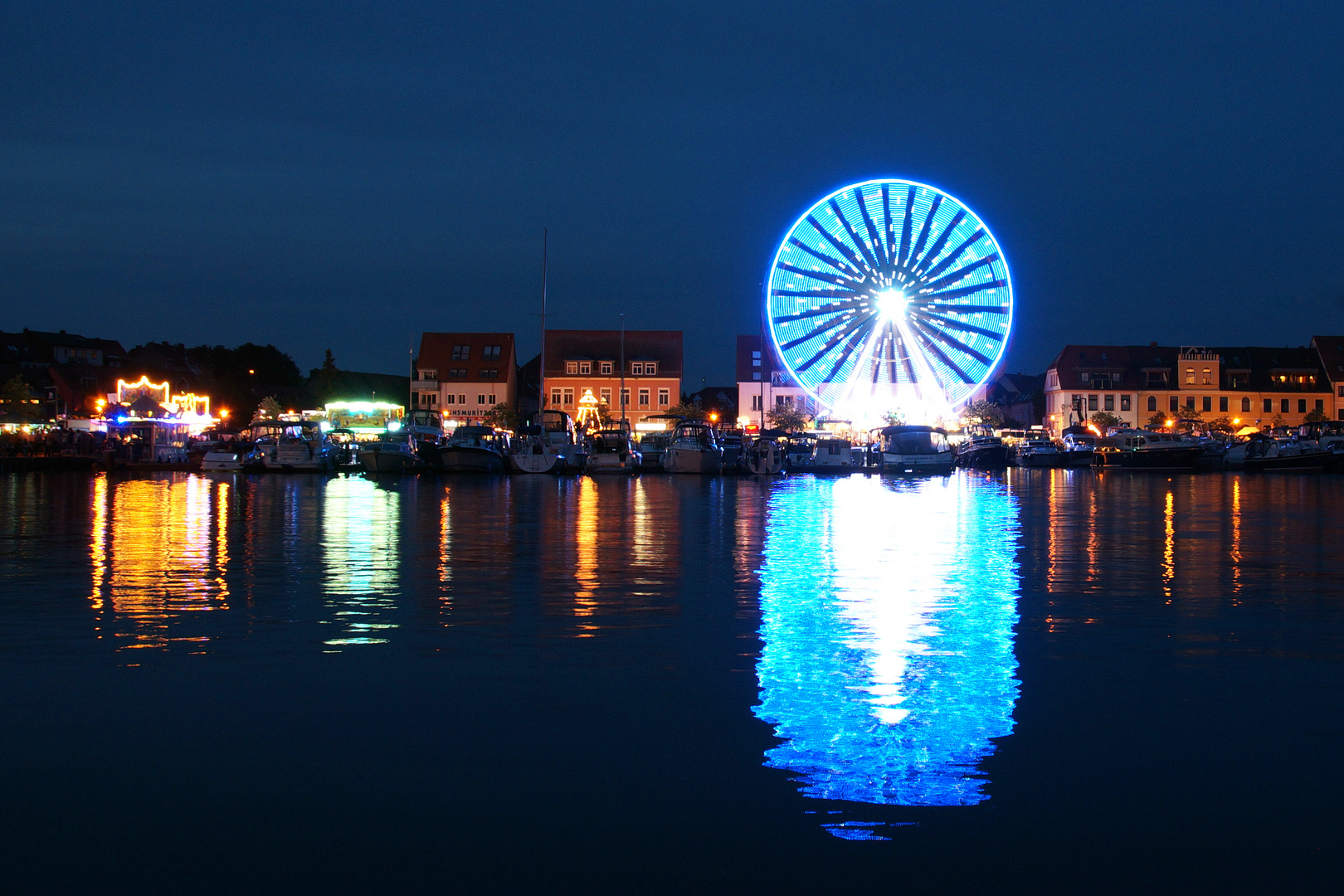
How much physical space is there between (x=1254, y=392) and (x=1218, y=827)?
105m

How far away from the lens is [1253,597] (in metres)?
11.8

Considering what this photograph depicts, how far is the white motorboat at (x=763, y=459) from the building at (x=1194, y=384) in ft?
174

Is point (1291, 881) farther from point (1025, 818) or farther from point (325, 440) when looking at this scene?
point (325, 440)

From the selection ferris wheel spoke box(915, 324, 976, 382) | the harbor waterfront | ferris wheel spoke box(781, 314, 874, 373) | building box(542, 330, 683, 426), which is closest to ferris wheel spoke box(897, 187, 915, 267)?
ferris wheel spoke box(781, 314, 874, 373)

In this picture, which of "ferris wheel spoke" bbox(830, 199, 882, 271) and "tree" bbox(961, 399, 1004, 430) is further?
"tree" bbox(961, 399, 1004, 430)

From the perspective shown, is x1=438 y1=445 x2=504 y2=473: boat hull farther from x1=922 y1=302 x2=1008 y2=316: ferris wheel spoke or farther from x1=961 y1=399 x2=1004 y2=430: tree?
x1=961 y1=399 x2=1004 y2=430: tree

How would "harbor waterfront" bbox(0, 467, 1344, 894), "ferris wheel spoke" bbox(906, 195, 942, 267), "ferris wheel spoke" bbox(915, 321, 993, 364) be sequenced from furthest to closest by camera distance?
"ferris wheel spoke" bbox(915, 321, 993, 364), "ferris wheel spoke" bbox(906, 195, 942, 267), "harbor waterfront" bbox(0, 467, 1344, 894)

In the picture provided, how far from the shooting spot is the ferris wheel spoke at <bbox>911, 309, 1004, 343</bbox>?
164ft

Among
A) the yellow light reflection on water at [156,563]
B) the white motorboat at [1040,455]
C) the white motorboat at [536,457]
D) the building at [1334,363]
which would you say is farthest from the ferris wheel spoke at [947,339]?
the building at [1334,363]

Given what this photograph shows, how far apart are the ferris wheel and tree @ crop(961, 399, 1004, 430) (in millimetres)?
44351

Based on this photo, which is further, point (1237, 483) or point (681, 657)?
point (1237, 483)

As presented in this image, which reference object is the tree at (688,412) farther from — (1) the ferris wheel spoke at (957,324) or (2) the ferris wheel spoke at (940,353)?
(1) the ferris wheel spoke at (957,324)

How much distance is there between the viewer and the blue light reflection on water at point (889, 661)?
584cm

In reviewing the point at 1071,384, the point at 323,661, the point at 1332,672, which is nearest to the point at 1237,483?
the point at 1332,672
